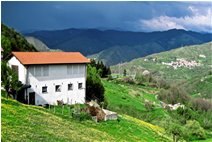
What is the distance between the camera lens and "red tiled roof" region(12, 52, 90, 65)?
136 feet

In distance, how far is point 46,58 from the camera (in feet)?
143

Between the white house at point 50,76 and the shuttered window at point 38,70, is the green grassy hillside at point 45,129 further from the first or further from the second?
the shuttered window at point 38,70

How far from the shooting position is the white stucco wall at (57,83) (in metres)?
41.9

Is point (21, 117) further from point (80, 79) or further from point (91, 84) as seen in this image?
point (91, 84)

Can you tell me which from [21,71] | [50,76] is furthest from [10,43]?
[21,71]

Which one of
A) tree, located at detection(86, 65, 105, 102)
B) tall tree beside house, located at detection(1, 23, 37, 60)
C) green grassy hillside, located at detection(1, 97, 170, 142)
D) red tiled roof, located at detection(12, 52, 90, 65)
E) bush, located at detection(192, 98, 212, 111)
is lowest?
bush, located at detection(192, 98, 212, 111)

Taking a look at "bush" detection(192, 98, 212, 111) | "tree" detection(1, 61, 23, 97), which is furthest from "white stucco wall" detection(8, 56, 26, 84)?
"bush" detection(192, 98, 212, 111)

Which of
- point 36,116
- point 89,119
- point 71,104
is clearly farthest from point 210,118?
point 36,116

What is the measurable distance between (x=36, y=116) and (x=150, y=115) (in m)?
62.8

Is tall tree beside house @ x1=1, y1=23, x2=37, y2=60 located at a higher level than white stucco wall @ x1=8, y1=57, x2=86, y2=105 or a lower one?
higher

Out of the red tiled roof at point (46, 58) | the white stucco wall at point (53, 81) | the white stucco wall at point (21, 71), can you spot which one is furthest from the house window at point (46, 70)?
the white stucco wall at point (21, 71)

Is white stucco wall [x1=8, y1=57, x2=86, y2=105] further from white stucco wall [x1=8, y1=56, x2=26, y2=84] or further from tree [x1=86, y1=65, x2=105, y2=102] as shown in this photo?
tree [x1=86, y1=65, x2=105, y2=102]

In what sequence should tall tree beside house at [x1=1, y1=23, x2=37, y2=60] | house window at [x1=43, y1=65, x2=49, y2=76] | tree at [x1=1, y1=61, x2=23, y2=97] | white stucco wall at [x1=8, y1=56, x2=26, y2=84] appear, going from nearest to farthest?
tree at [x1=1, y1=61, x2=23, y2=97]
white stucco wall at [x1=8, y1=56, x2=26, y2=84]
house window at [x1=43, y1=65, x2=49, y2=76]
tall tree beside house at [x1=1, y1=23, x2=37, y2=60]

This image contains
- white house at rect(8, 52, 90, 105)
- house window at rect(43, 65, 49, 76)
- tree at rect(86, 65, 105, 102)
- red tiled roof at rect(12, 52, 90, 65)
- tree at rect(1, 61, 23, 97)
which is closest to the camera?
tree at rect(1, 61, 23, 97)
